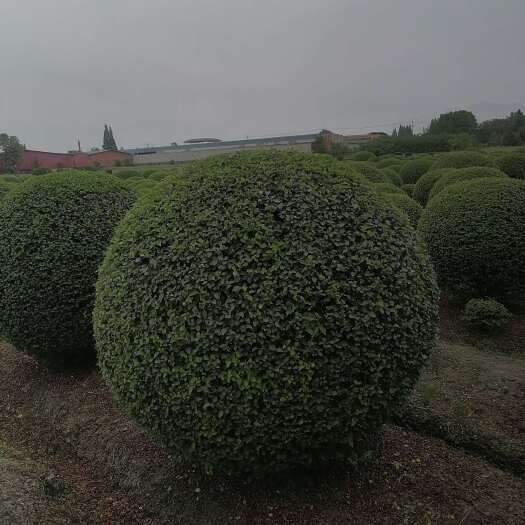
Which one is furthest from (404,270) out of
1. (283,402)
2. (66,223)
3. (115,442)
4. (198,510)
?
(66,223)

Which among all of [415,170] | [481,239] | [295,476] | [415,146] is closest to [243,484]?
[295,476]

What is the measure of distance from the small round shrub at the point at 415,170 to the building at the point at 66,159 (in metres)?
42.6

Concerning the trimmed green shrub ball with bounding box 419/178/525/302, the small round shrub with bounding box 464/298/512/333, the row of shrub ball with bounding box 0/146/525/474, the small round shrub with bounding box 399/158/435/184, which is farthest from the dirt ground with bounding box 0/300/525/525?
the small round shrub with bounding box 399/158/435/184

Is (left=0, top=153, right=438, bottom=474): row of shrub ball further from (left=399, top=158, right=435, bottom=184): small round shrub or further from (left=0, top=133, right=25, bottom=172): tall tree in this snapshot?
(left=0, top=133, right=25, bottom=172): tall tree

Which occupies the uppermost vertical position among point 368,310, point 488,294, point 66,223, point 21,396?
point 66,223

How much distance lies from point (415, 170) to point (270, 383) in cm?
1761

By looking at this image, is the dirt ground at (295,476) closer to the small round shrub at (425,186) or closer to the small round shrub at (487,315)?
the small round shrub at (487,315)

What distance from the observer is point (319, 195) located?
3.13 metres

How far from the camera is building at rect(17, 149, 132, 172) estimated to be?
184ft

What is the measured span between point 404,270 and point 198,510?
218 cm

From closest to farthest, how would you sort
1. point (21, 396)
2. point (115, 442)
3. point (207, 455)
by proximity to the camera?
1. point (207, 455)
2. point (115, 442)
3. point (21, 396)

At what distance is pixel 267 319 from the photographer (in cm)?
268

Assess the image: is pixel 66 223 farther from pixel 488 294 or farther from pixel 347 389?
pixel 488 294

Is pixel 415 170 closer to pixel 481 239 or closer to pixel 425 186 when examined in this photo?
pixel 425 186
